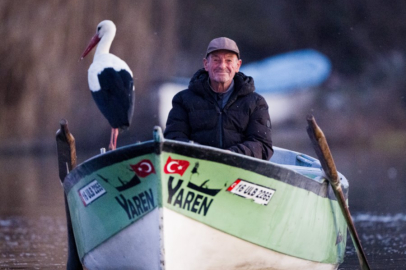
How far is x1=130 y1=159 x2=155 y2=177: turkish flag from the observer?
558 cm

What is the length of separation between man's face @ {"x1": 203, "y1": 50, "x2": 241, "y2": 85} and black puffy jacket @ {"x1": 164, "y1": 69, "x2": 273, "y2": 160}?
0.10 metres

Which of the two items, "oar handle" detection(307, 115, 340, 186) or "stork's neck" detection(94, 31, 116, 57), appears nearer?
"stork's neck" detection(94, 31, 116, 57)

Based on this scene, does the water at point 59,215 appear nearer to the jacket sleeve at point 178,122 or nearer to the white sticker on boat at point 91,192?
the white sticker on boat at point 91,192

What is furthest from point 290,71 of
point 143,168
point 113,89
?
point 143,168

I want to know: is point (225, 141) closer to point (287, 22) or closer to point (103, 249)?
point (103, 249)

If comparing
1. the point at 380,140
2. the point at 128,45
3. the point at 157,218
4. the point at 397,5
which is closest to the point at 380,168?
the point at 128,45

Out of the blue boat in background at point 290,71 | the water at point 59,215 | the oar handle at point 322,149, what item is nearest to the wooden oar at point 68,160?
the water at point 59,215

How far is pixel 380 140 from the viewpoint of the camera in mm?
27562

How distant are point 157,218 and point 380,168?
12958mm

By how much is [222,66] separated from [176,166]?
4.55 ft

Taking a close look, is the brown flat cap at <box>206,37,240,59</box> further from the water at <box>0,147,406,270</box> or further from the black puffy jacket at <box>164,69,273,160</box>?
the water at <box>0,147,406,270</box>

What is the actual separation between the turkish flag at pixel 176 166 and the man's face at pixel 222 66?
4.26 ft

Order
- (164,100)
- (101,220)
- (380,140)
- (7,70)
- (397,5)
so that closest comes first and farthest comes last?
(101,220)
(7,70)
(164,100)
(380,140)
(397,5)

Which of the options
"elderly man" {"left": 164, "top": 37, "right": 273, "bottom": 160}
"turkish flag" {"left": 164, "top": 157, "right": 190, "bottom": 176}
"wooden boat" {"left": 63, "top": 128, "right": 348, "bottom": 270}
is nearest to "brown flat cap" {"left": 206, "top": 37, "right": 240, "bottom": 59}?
"elderly man" {"left": 164, "top": 37, "right": 273, "bottom": 160}
